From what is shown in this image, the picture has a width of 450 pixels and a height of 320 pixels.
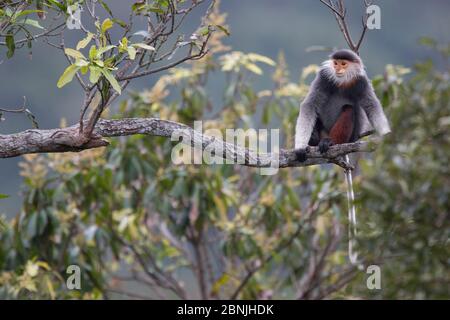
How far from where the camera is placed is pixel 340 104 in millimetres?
4262

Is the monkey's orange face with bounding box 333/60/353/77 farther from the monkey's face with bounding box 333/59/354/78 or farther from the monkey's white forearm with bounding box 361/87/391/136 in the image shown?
the monkey's white forearm with bounding box 361/87/391/136

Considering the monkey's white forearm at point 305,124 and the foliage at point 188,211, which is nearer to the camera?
the monkey's white forearm at point 305,124

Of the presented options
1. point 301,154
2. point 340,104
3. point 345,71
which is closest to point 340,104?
point 340,104

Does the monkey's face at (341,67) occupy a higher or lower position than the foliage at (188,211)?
higher

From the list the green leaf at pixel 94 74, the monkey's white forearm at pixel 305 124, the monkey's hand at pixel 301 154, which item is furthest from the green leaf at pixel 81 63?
the monkey's white forearm at pixel 305 124

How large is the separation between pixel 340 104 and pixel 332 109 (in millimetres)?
59

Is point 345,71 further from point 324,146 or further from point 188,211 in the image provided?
point 188,211

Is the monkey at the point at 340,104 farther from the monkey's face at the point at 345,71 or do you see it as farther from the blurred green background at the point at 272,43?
the blurred green background at the point at 272,43

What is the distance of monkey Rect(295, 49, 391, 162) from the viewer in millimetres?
4160

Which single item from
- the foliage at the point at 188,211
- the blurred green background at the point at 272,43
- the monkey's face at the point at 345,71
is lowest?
the foliage at the point at 188,211

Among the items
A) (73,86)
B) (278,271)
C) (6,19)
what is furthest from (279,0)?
(6,19)

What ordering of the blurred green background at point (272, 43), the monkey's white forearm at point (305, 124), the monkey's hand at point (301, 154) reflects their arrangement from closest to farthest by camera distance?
the monkey's hand at point (301, 154), the monkey's white forearm at point (305, 124), the blurred green background at point (272, 43)

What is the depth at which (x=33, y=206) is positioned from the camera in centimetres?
554

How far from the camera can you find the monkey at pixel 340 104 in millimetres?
4160
